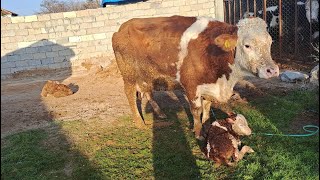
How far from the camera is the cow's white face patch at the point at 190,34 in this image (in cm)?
451

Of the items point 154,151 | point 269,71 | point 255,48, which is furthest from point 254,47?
point 154,151

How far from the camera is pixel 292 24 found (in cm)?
970

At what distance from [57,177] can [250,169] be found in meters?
2.21

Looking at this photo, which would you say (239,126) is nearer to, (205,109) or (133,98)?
(205,109)

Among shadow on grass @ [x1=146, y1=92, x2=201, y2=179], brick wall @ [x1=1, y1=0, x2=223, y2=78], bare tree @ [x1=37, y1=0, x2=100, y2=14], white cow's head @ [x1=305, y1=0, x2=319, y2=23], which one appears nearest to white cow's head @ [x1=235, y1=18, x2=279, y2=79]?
shadow on grass @ [x1=146, y1=92, x2=201, y2=179]

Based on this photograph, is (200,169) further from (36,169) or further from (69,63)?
(69,63)

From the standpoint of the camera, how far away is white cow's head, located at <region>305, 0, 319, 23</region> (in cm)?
880

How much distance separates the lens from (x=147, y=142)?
4906 mm

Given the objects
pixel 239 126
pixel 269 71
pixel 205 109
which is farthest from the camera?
pixel 205 109

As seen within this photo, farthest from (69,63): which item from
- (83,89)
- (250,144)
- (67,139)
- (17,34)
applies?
(250,144)

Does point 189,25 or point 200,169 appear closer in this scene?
point 200,169

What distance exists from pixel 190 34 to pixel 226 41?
0.60 m

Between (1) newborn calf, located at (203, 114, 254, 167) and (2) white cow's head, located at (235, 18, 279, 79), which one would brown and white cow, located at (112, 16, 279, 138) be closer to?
(2) white cow's head, located at (235, 18, 279, 79)

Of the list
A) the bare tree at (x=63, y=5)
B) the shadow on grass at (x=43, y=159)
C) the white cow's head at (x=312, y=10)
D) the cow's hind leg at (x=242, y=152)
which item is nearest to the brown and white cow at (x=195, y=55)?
the cow's hind leg at (x=242, y=152)
